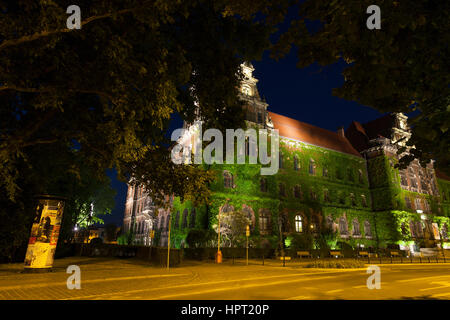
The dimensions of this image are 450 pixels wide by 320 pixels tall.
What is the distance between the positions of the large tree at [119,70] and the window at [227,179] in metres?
17.7

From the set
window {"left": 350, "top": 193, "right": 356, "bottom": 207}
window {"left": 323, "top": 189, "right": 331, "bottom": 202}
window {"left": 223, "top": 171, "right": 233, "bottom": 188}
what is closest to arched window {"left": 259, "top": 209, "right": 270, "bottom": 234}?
window {"left": 223, "top": 171, "right": 233, "bottom": 188}

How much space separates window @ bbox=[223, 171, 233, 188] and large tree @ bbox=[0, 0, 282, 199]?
17680 mm

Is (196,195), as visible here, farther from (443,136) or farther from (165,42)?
(443,136)

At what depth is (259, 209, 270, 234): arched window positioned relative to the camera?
3127 cm

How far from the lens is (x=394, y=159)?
4378cm

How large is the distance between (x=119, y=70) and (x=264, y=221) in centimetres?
2667

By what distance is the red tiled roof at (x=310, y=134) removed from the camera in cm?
3844

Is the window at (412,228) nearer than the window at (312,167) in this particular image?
No

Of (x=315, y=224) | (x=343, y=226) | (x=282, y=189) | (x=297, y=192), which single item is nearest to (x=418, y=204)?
(x=343, y=226)

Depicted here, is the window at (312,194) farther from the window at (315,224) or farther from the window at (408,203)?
the window at (408,203)

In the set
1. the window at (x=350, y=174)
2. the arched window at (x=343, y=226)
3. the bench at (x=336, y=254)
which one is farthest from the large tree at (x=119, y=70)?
the window at (x=350, y=174)

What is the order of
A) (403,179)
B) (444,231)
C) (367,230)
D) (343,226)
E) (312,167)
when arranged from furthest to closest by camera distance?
(444,231) → (403,179) → (367,230) → (343,226) → (312,167)

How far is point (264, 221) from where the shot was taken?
31.8 metres

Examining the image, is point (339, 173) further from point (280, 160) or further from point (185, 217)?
point (185, 217)
